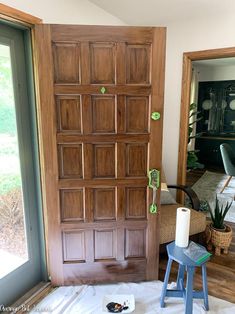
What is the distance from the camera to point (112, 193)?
1.80 meters

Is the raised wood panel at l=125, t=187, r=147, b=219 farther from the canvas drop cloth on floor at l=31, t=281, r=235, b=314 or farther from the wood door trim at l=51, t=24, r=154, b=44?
the wood door trim at l=51, t=24, r=154, b=44

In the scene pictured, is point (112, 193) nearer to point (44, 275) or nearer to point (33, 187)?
point (33, 187)

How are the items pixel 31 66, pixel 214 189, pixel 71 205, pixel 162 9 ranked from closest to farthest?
pixel 31 66
pixel 71 205
pixel 162 9
pixel 214 189

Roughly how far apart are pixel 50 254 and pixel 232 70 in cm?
545

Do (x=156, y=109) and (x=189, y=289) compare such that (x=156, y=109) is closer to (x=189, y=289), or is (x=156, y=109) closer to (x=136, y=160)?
(x=136, y=160)

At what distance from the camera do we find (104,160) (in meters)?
1.75

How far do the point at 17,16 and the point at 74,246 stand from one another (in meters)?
1.65

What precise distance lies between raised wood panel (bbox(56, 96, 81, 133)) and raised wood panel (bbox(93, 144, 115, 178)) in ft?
0.67

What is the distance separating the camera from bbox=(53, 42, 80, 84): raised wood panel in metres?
1.57

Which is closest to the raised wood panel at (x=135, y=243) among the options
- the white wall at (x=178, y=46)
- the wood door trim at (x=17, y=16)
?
the white wall at (x=178, y=46)

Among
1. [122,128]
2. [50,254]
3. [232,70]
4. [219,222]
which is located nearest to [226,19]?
[122,128]

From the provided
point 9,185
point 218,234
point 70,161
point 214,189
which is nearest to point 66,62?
point 70,161

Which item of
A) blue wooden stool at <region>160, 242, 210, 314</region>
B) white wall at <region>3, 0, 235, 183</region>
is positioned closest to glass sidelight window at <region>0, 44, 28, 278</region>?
white wall at <region>3, 0, 235, 183</region>

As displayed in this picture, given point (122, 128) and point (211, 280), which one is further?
point (211, 280)
